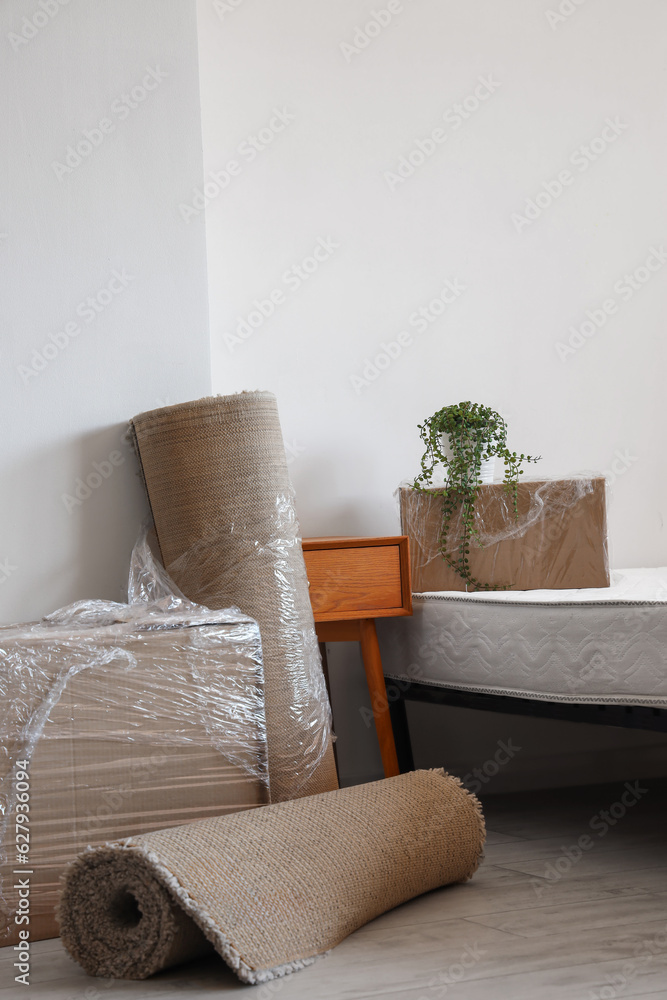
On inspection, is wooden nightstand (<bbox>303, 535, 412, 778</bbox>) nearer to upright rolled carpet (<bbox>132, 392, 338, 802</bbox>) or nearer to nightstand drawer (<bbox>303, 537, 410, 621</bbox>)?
nightstand drawer (<bbox>303, 537, 410, 621</bbox>)

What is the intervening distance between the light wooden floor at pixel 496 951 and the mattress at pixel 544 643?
0.32m

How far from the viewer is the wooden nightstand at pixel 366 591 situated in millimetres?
1913

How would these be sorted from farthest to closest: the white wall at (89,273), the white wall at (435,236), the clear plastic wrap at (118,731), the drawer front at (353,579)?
the white wall at (435,236), the drawer front at (353,579), the white wall at (89,273), the clear plastic wrap at (118,731)

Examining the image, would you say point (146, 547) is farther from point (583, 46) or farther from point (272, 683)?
point (583, 46)

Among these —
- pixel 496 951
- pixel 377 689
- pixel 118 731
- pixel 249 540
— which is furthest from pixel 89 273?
pixel 496 951

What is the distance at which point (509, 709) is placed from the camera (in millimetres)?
1738

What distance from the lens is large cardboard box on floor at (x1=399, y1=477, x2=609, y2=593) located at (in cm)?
197

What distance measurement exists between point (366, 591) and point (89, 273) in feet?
3.03

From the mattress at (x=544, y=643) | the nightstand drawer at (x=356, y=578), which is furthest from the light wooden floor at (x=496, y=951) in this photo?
the nightstand drawer at (x=356, y=578)

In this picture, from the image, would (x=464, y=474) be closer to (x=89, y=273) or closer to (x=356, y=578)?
(x=356, y=578)

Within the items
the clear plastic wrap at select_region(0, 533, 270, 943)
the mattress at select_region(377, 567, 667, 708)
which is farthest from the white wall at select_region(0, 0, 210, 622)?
the mattress at select_region(377, 567, 667, 708)

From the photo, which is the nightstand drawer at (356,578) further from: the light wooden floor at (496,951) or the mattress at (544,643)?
the light wooden floor at (496,951)

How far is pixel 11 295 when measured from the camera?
179 cm

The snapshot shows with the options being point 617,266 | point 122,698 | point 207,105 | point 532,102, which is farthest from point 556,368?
point 122,698
